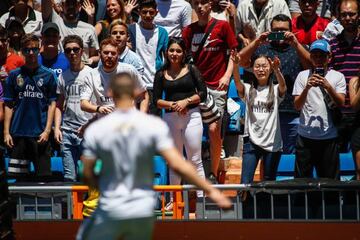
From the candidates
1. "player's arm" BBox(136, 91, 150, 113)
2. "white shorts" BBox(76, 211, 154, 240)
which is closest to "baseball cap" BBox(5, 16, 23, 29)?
"player's arm" BBox(136, 91, 150, 113)

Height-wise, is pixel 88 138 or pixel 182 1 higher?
pixel 182 1

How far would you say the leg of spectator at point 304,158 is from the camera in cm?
1181

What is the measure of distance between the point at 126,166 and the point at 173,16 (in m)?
6.88

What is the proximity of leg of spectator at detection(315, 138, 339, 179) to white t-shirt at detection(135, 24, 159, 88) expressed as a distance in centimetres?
281

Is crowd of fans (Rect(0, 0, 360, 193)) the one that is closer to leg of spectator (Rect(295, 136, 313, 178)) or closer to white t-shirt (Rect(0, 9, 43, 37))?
leg of spectator (Rect(295, 136, 313, 178))

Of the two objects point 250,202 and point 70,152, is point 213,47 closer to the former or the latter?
point 70,152

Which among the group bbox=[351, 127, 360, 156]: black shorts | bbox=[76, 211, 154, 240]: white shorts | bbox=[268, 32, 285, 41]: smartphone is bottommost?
bbox=[76, 211, 154, 240]: white shorts

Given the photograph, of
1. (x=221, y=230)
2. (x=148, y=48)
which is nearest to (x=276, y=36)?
(x=148, y=48)

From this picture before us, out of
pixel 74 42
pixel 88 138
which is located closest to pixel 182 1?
pixel 74 42

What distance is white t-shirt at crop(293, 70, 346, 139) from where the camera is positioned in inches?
464

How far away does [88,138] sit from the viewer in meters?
7.54

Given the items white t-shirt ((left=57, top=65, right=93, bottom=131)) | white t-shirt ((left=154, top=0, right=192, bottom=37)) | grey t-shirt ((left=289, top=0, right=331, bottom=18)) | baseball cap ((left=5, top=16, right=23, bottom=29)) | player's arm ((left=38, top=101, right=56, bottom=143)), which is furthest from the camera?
grey t-shirt ((left=289, top=0, right=331, bottom=18))

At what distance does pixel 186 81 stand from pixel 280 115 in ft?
4.43

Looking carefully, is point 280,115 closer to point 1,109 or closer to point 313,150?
point 313,150
